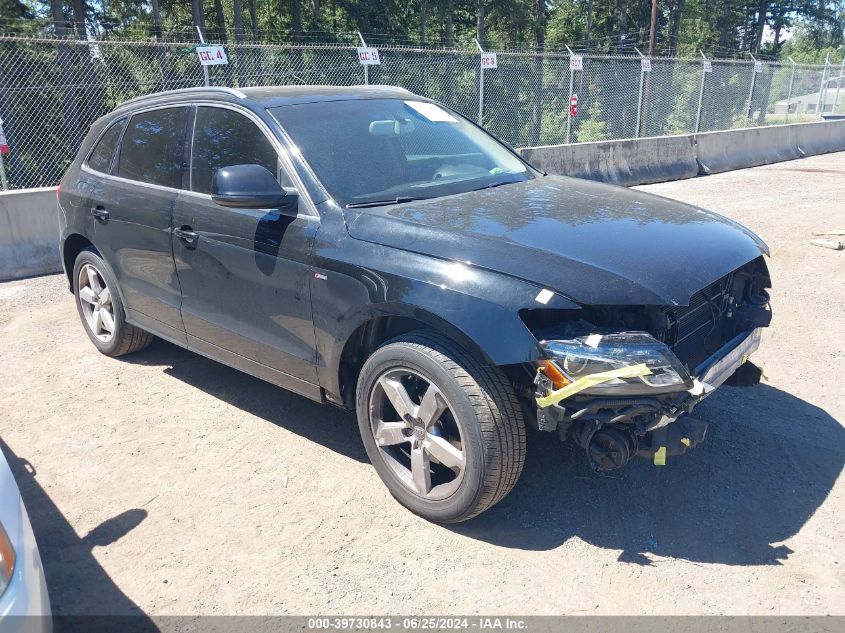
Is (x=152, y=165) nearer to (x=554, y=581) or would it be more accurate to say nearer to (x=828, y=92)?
(x=554, y=581)

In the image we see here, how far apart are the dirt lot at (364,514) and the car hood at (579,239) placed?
3.66 feet

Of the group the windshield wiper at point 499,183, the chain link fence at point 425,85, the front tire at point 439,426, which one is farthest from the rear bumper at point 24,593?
the chain link fence at point 425,85

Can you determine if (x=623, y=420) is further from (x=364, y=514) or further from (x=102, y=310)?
(x=102, y=310)

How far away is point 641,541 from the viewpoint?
10.6 feet

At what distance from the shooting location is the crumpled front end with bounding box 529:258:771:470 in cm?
285

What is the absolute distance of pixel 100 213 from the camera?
197 inches

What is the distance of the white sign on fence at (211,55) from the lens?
33.7 ft

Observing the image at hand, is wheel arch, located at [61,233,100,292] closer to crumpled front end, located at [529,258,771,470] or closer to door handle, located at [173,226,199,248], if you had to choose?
door handle, located at [173,226,199,248]

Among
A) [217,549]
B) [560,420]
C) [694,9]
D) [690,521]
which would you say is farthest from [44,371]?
[694,9]

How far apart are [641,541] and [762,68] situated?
862 inches

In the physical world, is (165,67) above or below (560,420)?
above

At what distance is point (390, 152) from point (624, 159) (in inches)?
447

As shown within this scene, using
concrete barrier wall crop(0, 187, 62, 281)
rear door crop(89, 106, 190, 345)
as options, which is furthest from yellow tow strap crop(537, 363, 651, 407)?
concrete barrier wall crop(0, 187, 62, 281)

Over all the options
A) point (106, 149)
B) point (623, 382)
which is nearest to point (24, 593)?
point (623, 382)
